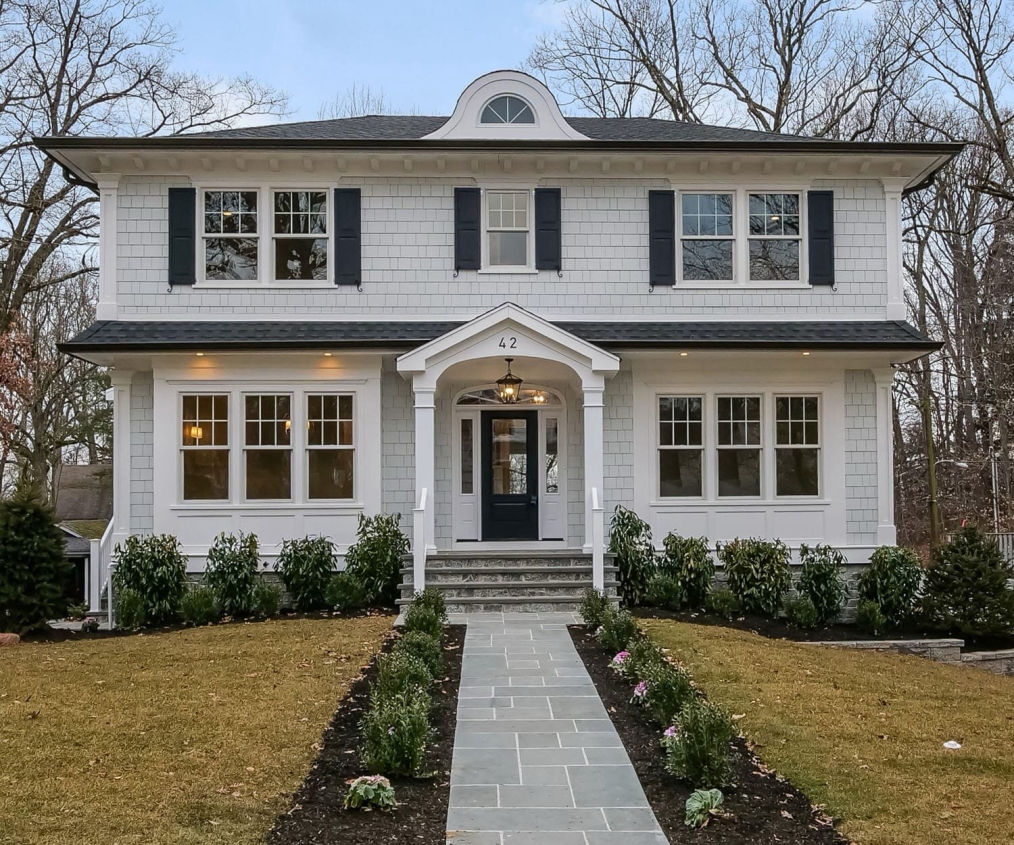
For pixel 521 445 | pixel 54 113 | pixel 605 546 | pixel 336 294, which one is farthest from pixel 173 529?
pixel 54 113

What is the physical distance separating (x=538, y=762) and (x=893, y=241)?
10.3 m

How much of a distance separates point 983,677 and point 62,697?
351 inches

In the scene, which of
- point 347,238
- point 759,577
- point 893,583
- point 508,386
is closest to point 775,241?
point 508,386

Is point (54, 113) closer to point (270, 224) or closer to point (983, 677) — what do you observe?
point (270, 224)

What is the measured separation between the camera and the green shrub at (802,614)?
11.2 m

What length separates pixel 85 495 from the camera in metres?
29.2

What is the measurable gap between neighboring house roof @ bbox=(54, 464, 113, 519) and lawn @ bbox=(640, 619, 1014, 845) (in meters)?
23.9

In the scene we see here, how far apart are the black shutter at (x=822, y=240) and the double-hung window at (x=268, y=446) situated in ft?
25.4

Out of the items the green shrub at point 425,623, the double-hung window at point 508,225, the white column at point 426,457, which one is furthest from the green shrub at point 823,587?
the double-hung window at point 508,225

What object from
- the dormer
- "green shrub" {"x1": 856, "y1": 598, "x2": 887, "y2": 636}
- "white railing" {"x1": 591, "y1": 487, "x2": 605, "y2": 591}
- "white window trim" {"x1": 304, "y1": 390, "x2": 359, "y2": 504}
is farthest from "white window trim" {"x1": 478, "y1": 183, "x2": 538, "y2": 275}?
"green shrub" {"x1": 856, "y1": 598, "x2": 887, "y2": 636}

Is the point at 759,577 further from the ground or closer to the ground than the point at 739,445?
closer to the ground

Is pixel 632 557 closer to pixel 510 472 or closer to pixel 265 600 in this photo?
pixel 510 472

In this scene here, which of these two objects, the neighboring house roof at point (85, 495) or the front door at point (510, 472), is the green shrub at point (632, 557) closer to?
the front door at point (510, 472)

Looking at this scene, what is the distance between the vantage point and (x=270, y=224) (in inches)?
505
